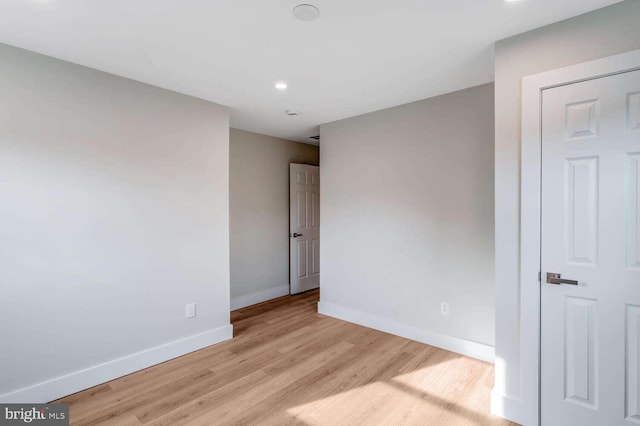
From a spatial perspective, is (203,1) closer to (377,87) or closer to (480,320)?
(377,87)

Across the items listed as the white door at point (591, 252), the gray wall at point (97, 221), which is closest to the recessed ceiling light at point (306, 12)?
the white door at point (591, 252)

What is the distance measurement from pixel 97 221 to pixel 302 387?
208 cm

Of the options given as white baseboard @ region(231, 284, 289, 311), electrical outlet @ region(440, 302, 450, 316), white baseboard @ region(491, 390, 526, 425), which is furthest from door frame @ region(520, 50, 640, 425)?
white baseboard @ region(231, 284, 289, 311)

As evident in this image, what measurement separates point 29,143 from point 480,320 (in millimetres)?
3864

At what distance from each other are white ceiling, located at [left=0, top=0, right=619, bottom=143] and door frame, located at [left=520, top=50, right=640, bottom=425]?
46 centimetres

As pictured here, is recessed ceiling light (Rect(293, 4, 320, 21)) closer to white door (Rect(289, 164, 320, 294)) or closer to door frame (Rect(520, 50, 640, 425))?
door frame (Rect(520, 50, 640, 425))

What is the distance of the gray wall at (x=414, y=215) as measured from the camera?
111 inches

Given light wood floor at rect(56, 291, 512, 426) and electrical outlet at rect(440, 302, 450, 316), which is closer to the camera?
light wood floor at rect(56, 291, 512, 426)

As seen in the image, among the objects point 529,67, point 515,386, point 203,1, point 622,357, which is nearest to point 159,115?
point 203,1

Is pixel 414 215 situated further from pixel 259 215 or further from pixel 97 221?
pixel 97 221

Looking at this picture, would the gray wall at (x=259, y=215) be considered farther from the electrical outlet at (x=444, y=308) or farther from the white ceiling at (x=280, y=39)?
the electrical outlet at (x=444, y=308)

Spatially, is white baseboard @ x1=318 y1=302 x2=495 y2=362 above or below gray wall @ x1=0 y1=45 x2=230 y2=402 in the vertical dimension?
below

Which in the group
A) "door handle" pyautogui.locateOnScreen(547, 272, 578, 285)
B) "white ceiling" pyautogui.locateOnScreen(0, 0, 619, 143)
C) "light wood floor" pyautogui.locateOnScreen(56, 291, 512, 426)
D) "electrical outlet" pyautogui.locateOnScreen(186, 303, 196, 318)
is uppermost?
"white ceiling" pyautogui.locateOnScreen(0, 0, 619, 143)

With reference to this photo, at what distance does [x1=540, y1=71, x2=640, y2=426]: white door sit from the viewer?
63.9 inches
